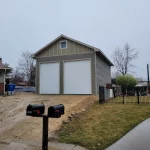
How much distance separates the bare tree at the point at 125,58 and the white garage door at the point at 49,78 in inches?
934

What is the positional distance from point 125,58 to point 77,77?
984 inches

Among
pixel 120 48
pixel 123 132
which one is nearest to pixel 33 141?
pixel 123 132

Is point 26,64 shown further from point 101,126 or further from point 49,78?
point 101,126

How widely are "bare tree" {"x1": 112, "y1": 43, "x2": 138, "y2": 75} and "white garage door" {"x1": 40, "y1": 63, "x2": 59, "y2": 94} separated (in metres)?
23.7

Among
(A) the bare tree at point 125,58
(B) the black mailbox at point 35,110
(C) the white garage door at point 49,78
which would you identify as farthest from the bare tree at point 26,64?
(B) the black mailbox at point 35,110

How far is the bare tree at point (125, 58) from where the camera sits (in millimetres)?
38438

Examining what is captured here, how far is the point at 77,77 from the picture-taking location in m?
16.0

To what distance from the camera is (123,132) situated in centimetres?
700

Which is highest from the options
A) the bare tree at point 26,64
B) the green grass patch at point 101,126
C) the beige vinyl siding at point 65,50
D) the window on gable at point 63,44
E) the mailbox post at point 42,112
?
the bare tree at point 26,64

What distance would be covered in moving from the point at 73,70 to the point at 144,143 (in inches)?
427

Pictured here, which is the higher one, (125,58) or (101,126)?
(125,58)

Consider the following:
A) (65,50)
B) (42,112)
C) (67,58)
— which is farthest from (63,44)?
(42,112)

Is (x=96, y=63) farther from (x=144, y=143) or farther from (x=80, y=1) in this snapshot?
(x=144, y=143)

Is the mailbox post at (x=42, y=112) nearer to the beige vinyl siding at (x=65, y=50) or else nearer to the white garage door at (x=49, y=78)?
the beige vinyl siding at (x=65, y=50)
